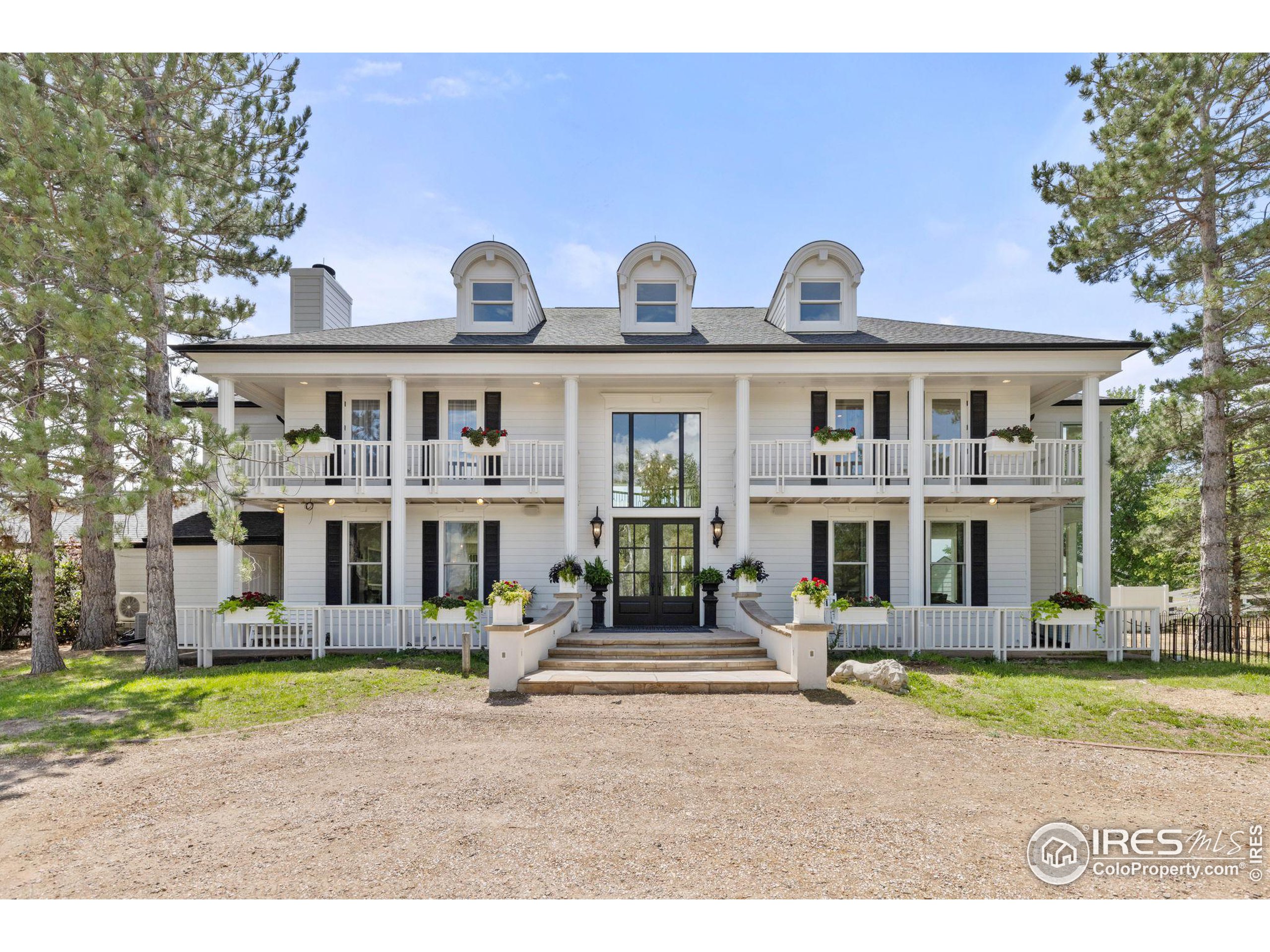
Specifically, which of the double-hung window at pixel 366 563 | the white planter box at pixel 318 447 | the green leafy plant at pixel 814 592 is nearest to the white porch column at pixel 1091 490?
the green leafy plant at pixel 814 592

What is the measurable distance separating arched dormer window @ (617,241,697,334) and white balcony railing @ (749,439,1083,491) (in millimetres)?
3387

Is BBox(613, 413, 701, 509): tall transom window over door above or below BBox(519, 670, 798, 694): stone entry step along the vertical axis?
above

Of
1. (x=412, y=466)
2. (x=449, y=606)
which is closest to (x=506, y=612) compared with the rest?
(x=449, y=606)

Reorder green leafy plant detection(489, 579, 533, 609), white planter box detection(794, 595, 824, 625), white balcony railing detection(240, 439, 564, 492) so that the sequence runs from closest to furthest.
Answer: white planter box detection(794, 595, 824, 625) < green leafy plant detection(489, 579, 533, 609) < white balcony railing detection(240, 439, 564, 492)

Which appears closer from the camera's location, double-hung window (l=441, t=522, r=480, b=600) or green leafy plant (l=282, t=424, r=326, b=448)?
green leafy plant (l=282, t=424, r=326, b=448)

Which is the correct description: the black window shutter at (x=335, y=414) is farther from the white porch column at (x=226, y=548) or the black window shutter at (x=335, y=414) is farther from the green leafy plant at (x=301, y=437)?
the white porch column at (x=226, y=548)

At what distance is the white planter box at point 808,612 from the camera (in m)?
9.79

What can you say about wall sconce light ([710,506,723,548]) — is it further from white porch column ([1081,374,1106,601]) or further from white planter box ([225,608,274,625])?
white planter box ([225,608,274,625])

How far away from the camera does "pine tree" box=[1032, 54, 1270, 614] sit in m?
12.7

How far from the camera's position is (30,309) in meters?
8.98

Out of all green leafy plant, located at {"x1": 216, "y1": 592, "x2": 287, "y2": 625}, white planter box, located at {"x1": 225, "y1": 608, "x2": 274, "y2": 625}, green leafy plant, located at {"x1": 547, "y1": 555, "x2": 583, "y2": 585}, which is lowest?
white planter box, located at {"x1": 225, "y1": 608, "x2": 274, "y2": 625}

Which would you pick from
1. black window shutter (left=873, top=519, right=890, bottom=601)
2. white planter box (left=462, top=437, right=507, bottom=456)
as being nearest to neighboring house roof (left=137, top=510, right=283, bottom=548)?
white planter box (left=462, top=437, right=507, bottom=456)

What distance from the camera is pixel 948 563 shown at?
14188 millimetres

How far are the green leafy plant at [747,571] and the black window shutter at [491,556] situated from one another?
16.2 feet
